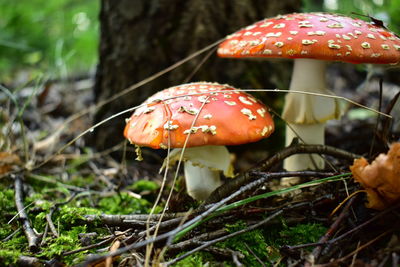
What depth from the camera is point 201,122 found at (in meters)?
1.81

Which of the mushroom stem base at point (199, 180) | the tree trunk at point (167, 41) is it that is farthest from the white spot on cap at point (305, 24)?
the tree trunk at point (167, 41)

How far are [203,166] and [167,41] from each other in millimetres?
1651

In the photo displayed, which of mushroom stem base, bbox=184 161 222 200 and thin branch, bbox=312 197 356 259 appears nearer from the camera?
thin branch, bbox=312 197 356 259

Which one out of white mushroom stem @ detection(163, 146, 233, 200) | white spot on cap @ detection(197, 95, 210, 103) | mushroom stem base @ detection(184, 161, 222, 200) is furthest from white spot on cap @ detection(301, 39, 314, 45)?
mushroom stem base @ detection(184, 161, 222, 200)

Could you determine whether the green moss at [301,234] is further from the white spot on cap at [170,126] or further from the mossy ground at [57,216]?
the mossy ground at [57,216]

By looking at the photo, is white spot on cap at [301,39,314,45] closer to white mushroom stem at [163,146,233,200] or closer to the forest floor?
the forest floor

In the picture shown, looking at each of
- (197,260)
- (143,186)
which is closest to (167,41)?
(143,186)

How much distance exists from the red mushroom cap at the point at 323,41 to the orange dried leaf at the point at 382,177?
0.58 metres

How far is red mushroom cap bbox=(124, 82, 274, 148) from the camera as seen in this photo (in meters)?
1.79

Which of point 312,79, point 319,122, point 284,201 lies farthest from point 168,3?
point 284,201

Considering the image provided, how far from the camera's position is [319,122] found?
101 inches

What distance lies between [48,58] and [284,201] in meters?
5.46

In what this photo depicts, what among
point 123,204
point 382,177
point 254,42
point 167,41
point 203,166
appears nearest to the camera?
point 382,177

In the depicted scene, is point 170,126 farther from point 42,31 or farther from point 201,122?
point 42,31
